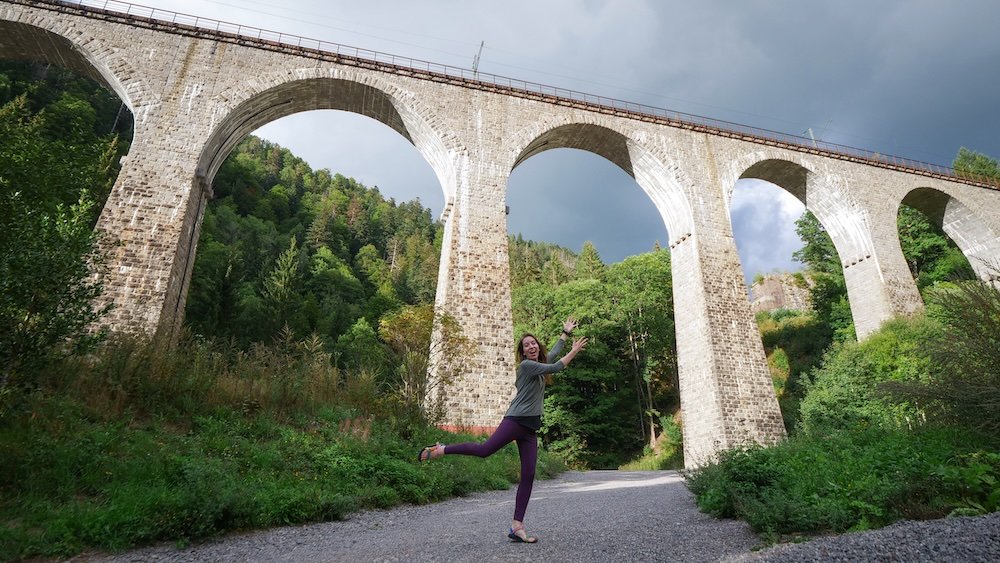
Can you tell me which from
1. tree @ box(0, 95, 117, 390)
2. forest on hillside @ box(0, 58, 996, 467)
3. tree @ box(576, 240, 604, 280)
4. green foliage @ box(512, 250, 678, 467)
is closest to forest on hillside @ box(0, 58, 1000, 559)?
tree @ box(0, 95, 117, 390)

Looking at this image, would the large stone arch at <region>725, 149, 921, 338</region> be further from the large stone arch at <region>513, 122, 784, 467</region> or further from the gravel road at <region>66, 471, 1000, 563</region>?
the gravel road at <region>66, 471, 1000, 563</region>

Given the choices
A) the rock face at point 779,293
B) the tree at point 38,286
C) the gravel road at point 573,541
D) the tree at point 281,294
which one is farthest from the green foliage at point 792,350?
the tree at point 281,294

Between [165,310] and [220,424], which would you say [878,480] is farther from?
[165,310]

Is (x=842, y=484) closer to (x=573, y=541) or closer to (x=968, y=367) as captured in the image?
(x=968, y=367)

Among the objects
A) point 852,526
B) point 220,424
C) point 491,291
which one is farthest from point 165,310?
point 852,526

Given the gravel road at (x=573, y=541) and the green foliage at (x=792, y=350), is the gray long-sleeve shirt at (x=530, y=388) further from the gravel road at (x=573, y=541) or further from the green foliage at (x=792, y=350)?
the green foliage at (x=792, y=350)

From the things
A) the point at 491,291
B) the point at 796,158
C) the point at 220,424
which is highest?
the point at 796,158

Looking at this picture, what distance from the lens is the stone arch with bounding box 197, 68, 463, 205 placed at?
13.3 metres

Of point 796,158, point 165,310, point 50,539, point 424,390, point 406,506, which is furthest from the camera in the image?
point 796,158

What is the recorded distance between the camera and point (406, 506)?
20.5 ft

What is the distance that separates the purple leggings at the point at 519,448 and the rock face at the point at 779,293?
41159 millimetres

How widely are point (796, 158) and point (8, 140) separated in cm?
2215

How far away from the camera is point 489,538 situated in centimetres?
400

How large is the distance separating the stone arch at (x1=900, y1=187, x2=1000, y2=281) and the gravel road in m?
20.9
